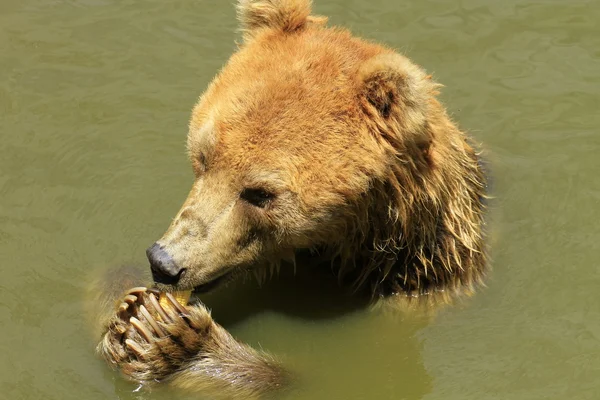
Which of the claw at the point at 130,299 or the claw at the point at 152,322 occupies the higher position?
the claw at the point at 130,299

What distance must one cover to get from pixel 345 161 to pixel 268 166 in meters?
0.38

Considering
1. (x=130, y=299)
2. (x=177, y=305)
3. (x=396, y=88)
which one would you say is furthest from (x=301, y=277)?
(x=396, y=88)

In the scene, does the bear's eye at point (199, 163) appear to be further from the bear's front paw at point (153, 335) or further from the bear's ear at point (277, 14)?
the bear's ear at point (277, 14)

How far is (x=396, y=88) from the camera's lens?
4.64 m

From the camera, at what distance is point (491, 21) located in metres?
7.87

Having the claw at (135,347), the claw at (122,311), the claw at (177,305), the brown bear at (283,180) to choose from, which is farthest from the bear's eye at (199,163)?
the claw at (135,347)

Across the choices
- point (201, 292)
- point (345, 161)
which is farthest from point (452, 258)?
point (201, 292)

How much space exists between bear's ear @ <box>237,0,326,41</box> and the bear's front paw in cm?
155

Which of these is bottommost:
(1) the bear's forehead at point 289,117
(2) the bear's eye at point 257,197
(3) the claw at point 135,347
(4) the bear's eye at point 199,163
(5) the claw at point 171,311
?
(3) the claw at point 135,347

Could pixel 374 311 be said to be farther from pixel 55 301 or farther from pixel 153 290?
pixel 55 301

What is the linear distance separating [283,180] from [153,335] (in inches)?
40.5

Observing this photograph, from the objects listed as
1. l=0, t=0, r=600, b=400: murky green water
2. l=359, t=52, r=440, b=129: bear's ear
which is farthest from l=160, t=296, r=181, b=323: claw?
l=359, t=52, r=440, b=129: bear's ear

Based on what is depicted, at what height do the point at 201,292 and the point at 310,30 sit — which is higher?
the point at 310,30

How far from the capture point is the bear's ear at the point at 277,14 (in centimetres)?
516
